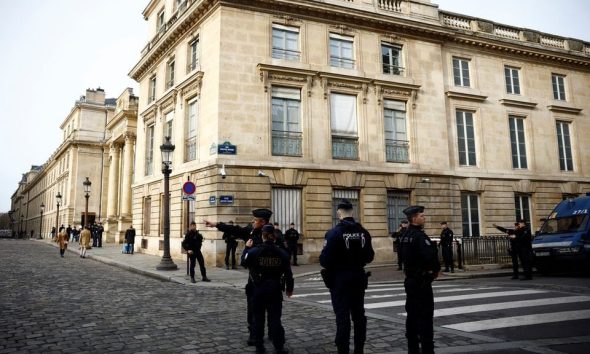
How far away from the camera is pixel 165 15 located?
24.1 meters

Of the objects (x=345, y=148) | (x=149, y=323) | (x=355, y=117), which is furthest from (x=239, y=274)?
(x=355, y=117)

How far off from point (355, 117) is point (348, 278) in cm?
1491

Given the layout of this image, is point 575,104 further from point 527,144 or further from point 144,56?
point 144,56

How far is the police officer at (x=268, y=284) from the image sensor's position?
16.3 ft

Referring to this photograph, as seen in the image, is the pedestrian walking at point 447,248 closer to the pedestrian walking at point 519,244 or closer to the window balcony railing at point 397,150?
the pedestrian walking at point 519,244

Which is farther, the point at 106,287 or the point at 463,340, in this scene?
the point at 106,287

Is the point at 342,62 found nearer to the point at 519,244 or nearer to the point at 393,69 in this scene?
the point at 393,69

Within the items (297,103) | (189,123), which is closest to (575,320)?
(297,103)

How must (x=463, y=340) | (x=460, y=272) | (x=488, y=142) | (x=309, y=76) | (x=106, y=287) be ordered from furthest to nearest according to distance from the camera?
(x=488, y=142)
(x=309, y=76)
(x=460, y=272)
(x=106, y=287)
(x=463, y=340)

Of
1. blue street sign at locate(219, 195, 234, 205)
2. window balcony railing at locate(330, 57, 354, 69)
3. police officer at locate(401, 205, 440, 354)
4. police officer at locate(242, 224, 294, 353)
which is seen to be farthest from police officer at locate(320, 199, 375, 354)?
window balcony railing at locate(330, 57, 354, 69)

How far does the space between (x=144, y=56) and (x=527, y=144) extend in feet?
72.5

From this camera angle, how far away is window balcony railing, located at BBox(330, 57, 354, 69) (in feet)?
62.1

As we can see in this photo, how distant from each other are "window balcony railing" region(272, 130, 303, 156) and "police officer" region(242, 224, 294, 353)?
40.6 ft

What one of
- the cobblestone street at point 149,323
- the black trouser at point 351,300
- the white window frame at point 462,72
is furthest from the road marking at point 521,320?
the white window frame at point 462,72
